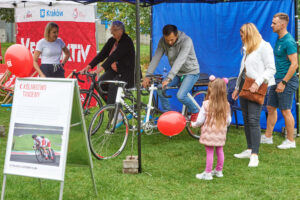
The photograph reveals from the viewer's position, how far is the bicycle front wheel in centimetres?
566

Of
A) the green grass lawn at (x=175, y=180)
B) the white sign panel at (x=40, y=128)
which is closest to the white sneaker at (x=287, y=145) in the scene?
the green grass lawn at (x=175, y=180)

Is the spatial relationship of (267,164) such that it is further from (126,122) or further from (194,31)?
(194,31)

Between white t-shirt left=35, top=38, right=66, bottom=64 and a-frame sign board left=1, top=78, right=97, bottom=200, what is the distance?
3610 mm

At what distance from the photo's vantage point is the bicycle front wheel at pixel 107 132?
566cm

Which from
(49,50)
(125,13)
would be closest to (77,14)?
(49,50)

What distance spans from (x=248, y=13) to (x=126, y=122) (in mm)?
3025

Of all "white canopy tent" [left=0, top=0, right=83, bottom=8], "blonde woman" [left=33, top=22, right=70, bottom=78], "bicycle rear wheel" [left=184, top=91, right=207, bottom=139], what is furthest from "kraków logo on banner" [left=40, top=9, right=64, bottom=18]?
"bicycle rear wheel" [left=184, top=91, right=207, bottom=139]

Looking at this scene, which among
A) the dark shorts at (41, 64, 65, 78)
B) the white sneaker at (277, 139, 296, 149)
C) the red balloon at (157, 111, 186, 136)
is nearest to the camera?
the red balloon at (157, 111, 186, 136)

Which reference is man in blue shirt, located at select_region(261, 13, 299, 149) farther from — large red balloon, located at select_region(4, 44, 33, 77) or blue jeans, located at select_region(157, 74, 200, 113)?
large red balloon, located at select_region(4, 44, 33, 77)

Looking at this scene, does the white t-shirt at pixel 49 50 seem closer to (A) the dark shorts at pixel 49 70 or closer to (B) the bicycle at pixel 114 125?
(A) the dark shorts at pixel 49 70

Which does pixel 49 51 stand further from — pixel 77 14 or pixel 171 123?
pixel 171 123

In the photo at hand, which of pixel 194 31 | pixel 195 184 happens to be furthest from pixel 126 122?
pixel 194 31

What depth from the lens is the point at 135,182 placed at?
480 centimetres

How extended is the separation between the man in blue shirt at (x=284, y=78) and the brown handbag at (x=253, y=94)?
0.83m
